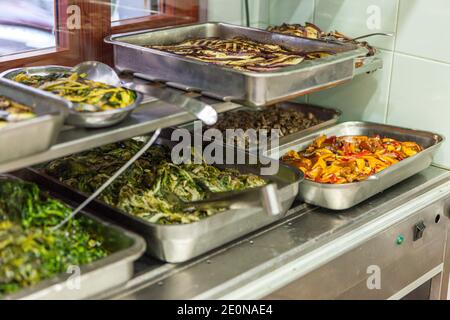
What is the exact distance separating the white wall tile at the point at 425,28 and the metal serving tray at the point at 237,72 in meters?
0.35

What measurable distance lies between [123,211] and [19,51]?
66 cm

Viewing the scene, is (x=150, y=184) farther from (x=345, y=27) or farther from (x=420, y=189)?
(x=345, y=27)

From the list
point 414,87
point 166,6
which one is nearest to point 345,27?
point 414,87

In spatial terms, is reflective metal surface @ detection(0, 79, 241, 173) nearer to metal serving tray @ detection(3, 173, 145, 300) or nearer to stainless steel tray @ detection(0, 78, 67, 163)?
stainless steel tray @ detection(0, 78, 67, 163)

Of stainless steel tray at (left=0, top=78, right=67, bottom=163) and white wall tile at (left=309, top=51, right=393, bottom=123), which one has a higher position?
stainless steel tray at (left=0, top=78, right=67, bottom=163)

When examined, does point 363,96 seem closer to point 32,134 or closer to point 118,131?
point 118,131

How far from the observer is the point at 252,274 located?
5.47ft

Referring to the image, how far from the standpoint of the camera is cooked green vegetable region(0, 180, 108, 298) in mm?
1425

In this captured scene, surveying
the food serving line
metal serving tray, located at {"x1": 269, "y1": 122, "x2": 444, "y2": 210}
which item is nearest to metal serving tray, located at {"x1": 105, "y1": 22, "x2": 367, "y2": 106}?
the food serving line

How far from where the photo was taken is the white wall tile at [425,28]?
2209 millimetres

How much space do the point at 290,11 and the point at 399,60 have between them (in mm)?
470

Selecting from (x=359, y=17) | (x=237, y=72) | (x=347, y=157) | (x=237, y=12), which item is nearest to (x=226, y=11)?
(x=237, y=12)

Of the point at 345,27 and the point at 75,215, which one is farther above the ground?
the point at 345,27

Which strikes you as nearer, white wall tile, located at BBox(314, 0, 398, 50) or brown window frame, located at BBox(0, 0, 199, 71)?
brown window frame, located at BBox(0, 0, 199, 71)
